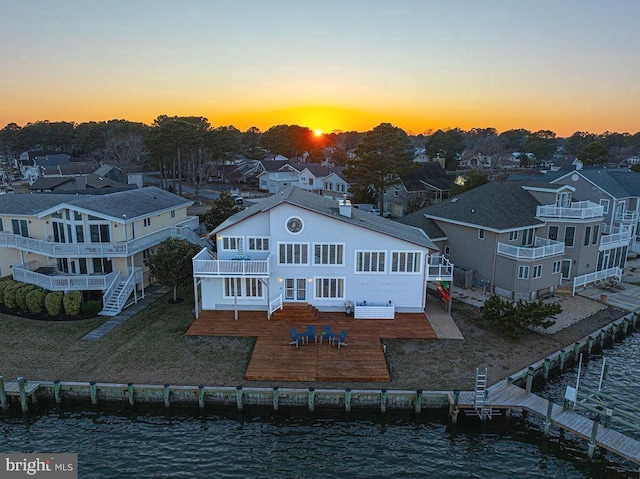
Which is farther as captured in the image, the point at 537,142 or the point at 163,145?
the point at 537,142

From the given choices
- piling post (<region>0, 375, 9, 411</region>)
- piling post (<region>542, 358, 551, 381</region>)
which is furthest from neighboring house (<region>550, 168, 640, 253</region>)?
piling post (<region>0, 375, 9, 411</region>)

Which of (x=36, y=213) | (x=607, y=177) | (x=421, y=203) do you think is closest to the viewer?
(x=36, y=213)

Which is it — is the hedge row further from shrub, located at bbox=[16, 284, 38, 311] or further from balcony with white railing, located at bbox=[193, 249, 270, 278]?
balcony with white railing, located at bbox=[193, 249, 270, 278]

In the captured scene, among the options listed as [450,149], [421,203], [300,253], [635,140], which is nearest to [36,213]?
[300,253]

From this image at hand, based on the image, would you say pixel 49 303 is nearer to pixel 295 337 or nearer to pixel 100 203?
pixel 100 203

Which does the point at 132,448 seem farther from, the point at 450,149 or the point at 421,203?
the point at 450,149

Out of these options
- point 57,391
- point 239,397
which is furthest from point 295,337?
point 57,391
